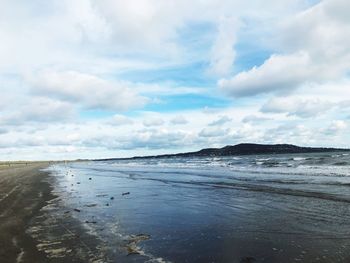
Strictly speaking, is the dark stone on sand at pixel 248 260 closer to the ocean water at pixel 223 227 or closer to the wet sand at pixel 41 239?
the ocean water at pixel 223 227

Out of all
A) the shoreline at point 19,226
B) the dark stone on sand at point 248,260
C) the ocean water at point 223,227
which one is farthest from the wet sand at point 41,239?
the dark stone on sand at point 248,260

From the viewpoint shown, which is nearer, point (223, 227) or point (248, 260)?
point (248, 260)

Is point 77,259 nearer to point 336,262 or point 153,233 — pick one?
point 153,233

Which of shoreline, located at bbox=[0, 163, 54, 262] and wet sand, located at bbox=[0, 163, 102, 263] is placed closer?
wet sand, located at bbox=[0, 163, 102, 263]

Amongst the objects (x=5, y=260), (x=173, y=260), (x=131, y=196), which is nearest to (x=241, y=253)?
(x=173, y=260)

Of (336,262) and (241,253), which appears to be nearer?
(336,262)

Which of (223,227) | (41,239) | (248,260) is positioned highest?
(41,239)

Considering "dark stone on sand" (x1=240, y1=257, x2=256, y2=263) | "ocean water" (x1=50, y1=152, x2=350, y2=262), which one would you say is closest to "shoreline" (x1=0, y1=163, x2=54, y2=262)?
"ocean water" (x1=50, y1=152, x2=350, y2=262)

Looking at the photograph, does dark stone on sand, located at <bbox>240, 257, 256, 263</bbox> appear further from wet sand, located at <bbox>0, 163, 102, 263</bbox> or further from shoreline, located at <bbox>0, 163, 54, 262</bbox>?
shoreline, located at <bbox>0, 163, 54, 262</bbox>

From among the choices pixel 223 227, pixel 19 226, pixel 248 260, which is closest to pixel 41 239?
pixel 19 226

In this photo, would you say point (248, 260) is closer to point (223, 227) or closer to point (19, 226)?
point (223, 227)

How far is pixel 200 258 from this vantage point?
9477 mm

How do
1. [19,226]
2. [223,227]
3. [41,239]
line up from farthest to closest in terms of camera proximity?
1. [19,226]
2. [223,227]
3. [41,239]

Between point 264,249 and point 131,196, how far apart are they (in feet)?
46.6
